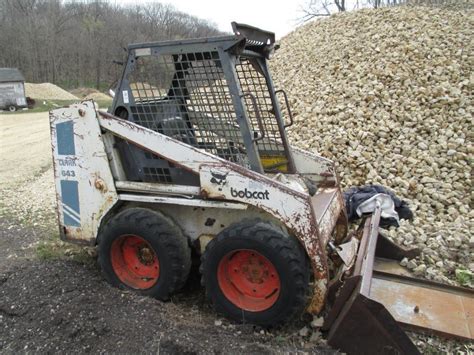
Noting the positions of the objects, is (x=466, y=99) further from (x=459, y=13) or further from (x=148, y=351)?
(x=148, y=351)

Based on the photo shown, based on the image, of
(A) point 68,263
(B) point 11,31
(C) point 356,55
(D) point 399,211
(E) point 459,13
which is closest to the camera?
(A) point 68,263

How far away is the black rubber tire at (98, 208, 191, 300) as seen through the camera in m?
3.45

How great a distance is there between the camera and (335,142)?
662cm

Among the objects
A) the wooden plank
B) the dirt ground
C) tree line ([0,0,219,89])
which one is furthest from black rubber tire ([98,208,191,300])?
tree line ([0,0,219,89])

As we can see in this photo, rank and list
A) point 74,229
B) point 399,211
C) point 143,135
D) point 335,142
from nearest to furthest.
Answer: point 143,135
point 74,229
point 399,211
point 335,142

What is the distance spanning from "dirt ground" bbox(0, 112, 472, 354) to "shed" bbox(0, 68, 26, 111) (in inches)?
1003

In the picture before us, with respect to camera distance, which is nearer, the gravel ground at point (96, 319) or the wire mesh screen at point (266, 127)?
the gravel ground at point (96, 319)

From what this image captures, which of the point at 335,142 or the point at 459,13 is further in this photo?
the point at 459,13

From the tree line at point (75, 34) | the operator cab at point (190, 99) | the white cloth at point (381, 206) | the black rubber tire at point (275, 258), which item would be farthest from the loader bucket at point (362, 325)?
the tree line at point (75, 34)

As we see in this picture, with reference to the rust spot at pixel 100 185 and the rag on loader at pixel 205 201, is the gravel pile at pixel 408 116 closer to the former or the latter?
the rag on loader at pixel 205 201

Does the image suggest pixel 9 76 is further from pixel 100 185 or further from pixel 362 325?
pixel 362 325

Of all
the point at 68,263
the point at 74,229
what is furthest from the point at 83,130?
the point at 68,263

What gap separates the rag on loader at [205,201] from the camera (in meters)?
3.12

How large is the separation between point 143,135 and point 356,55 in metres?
6.88
